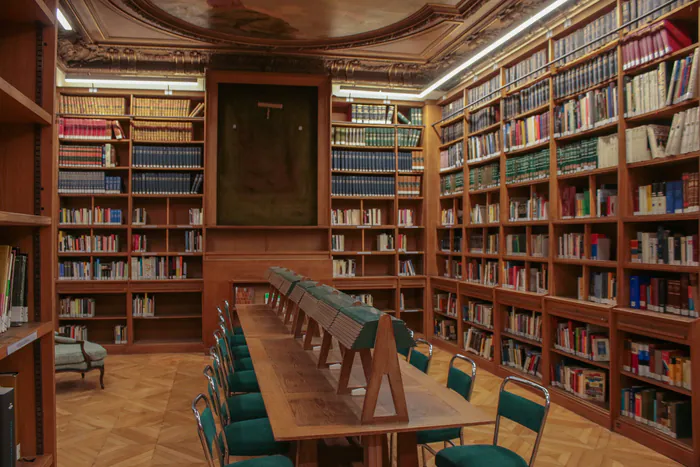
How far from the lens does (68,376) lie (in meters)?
6.18

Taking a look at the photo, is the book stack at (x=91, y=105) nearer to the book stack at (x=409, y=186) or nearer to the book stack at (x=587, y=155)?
the book stack at (x=409, y=186)

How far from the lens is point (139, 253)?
730 centimetres

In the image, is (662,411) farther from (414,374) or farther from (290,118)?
(290,118)

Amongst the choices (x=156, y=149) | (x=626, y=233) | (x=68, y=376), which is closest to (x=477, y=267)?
(x=626, y=233)

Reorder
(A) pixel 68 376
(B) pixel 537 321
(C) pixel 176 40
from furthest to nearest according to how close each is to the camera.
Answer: (C) pixel 176 40 < (A) pixel 68 376 < (B) pixel 537 321

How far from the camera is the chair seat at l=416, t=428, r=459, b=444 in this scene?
2997 millimetres

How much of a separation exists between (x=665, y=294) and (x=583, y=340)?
0.94 m

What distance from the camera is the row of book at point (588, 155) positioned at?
4.62 meters

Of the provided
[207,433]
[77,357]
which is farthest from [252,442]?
[77,357]

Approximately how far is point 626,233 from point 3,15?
14.2ft

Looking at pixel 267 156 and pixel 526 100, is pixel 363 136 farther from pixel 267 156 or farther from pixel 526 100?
pixel 526 100

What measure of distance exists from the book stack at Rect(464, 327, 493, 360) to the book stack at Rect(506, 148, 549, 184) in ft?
6.17

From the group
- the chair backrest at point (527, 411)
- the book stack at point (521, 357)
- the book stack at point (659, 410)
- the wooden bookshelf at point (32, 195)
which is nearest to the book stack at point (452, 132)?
the book stack at point (521, 357)

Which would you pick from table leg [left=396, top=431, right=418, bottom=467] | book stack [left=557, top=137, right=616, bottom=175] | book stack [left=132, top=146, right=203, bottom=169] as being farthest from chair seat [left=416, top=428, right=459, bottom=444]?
book stack [left=132, top=146, right=203, bottom=169]
